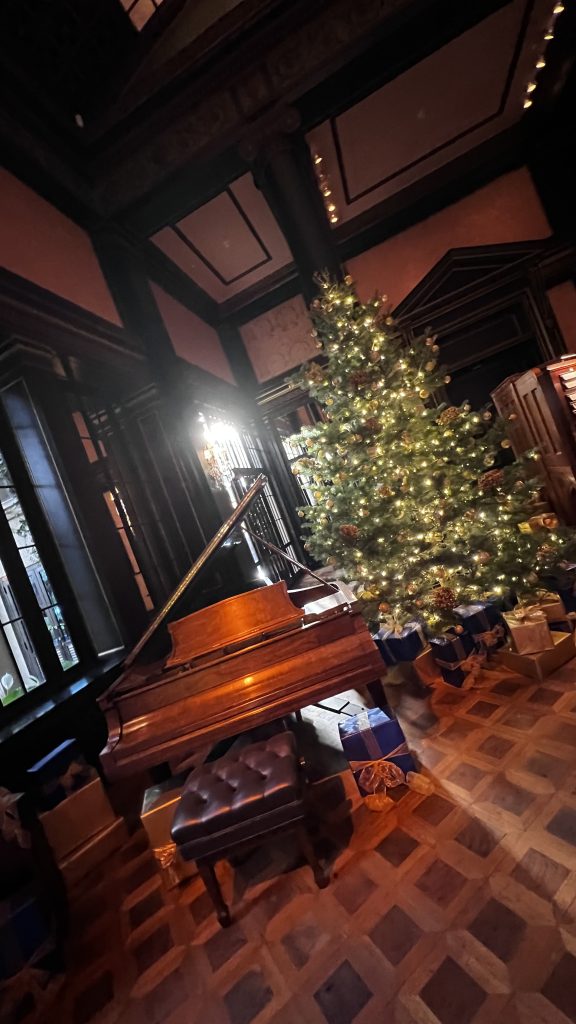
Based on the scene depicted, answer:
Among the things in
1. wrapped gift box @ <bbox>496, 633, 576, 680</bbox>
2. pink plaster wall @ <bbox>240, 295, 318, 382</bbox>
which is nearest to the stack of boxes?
wrapped gift box @ <bbox>496, 633, 576, 680</bbox>

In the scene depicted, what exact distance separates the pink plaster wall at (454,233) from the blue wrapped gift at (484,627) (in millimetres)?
5298

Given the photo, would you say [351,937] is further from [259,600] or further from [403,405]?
[403,405]

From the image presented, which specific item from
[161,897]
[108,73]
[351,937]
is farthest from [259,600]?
[108,73]

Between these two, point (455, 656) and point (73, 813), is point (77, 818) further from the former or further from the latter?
point (455, 656)

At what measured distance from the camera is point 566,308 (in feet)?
19.5

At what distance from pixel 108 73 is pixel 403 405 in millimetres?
4085

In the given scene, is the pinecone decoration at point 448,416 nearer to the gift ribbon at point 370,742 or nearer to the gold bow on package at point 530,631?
the gold bow on package at point 530,631

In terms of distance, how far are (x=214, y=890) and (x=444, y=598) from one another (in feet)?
6.80

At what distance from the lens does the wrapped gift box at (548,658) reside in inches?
95.9

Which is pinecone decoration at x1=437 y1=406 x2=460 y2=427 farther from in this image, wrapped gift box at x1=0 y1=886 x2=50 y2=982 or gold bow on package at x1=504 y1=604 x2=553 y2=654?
wrapped gift box at x1=0 y1=886 x2=50 y2=982

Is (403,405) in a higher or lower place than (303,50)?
lower

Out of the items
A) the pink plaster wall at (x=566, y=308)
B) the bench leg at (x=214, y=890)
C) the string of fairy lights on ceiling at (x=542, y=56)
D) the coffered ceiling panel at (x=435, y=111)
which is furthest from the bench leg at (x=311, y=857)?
the string of fairy lights on ceiling at (x=542, y=56)

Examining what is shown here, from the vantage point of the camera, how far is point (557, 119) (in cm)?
539

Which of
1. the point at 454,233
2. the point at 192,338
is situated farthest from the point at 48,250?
the point at 454,233
